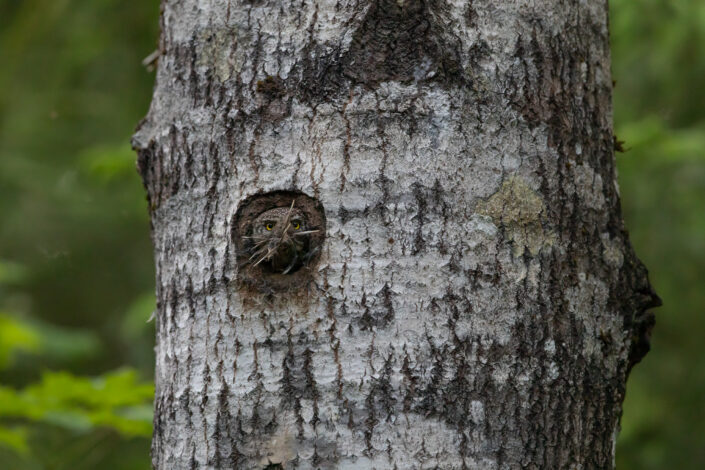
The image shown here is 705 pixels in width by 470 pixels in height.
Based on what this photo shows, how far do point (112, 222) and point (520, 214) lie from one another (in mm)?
4908

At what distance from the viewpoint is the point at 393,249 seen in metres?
1.45

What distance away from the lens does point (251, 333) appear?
1.47 meters

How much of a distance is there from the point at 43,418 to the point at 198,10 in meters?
2.09

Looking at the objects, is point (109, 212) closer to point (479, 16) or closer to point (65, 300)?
point (65, 300)


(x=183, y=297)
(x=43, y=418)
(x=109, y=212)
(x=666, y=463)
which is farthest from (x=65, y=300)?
(x=183, y=297)

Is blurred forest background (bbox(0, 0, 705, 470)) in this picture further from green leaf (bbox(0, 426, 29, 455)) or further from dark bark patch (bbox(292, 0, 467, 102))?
dark bark patch (bbox(292, 0, 467, 102))

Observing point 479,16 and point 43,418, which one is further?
point 43,418

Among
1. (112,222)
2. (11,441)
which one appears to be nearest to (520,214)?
(11,441)

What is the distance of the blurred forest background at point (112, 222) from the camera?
139 inches

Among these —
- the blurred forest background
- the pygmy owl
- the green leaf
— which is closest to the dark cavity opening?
the pygmy owl

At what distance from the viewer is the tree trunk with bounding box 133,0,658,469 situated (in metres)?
1.42

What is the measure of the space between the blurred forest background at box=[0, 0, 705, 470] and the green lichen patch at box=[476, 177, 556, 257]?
191cm

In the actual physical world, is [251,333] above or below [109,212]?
below

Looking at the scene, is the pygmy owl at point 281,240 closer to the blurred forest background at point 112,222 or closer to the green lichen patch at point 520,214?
the green lichen patch at point 520,214
